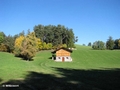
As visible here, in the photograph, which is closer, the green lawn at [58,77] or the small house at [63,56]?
the green lawn at [58,77]

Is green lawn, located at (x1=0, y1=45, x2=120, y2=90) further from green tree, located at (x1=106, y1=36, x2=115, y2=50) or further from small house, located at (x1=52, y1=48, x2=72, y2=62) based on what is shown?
green tree, located at (x1=106, y1=36, x2=115, y2=50)

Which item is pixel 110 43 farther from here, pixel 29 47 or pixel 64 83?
pixel 64 83

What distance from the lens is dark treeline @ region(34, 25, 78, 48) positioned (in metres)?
117

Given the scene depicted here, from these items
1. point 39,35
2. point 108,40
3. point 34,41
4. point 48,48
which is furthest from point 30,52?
point 108,40

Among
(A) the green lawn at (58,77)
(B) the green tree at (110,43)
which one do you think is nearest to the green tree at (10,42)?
(A) the green lawn at (58,77)

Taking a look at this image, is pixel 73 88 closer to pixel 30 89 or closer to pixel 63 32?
pixel 30 89

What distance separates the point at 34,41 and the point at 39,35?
51.5 meters

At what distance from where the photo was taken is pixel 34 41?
218 feet

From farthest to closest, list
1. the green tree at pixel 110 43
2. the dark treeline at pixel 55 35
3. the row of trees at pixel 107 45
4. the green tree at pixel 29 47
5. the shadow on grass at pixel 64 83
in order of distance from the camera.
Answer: the row of trees at pixel 107 45
the green tree at pixel 110 43
the dark treeline at pixel 55 35
the green tree at pixel 29 47
the shadow on grass at pixel 64 83

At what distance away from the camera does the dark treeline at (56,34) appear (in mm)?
117188

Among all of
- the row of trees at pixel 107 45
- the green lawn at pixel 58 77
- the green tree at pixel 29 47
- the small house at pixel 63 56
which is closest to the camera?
the green lawn at pixel 58 77

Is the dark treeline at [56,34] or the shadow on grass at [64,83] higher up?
the dark treeline at [56,34]

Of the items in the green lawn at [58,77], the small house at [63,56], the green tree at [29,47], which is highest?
the green tree at [29,47]

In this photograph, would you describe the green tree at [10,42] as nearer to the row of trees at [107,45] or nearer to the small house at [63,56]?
the small house at [63,56]
